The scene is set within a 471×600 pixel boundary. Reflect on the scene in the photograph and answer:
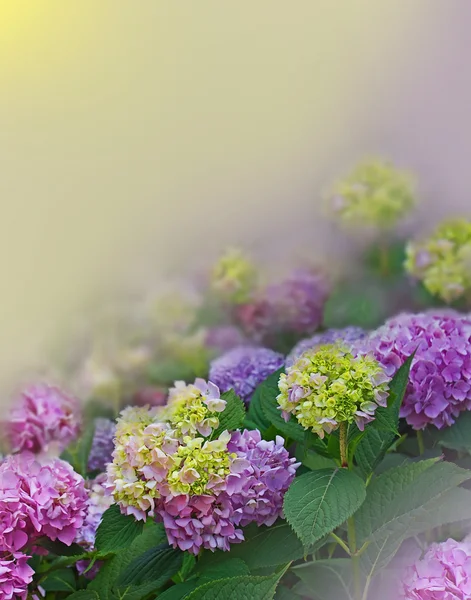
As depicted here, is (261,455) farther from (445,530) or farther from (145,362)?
(145,362)

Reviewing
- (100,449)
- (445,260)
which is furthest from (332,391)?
(445,260)

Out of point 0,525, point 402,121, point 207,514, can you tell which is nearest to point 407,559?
point 207,514

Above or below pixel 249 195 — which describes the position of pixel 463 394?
below

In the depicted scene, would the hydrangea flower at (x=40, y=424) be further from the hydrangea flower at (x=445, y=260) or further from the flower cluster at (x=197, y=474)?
the hydrangea flower at (x=445, y=260)

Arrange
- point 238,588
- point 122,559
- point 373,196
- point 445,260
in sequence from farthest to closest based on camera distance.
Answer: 1. point 373,196
2. point 445,260
3. point 122,559
4. point 238,588

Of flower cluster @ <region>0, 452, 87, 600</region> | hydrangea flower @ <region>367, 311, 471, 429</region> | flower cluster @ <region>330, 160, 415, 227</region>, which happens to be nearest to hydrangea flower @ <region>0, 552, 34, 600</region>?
flower cluster @ <region>0, 452, 87, 600</region>

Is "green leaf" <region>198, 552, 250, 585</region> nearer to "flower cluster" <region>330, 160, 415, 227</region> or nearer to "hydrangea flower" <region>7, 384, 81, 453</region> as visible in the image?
"hydrangea flower" <region>7, 384, 81, 453</region>

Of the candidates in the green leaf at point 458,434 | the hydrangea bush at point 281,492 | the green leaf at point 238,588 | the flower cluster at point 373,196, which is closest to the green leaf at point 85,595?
the hydrangea bush at point 281,492

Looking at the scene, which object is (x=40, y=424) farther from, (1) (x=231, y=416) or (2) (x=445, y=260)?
(2) (x=445, y=260)
